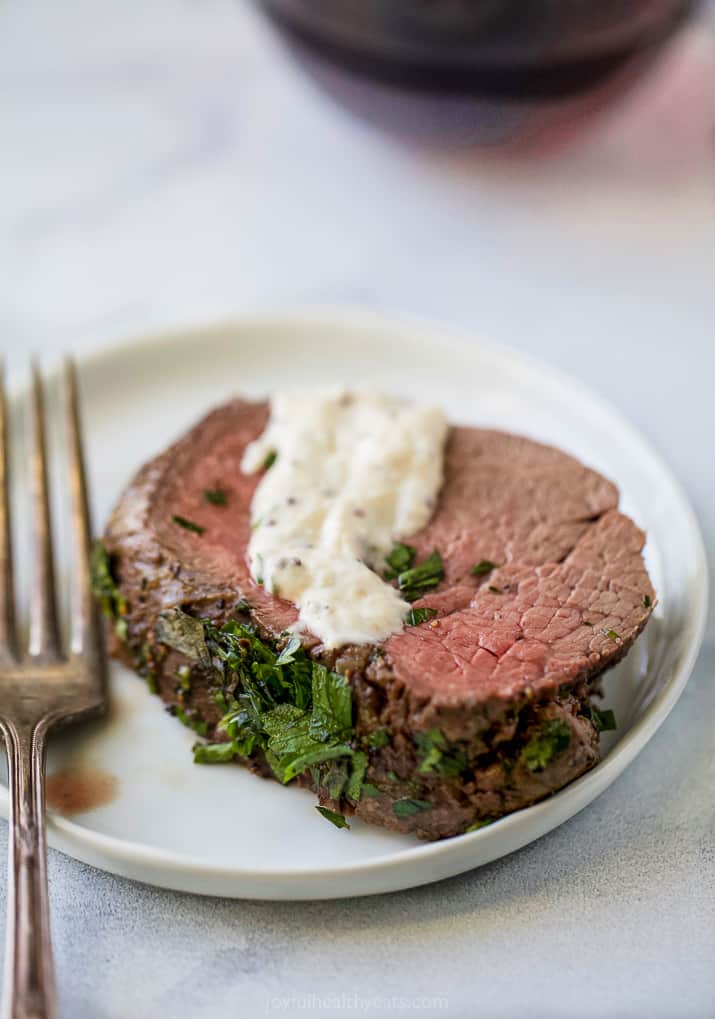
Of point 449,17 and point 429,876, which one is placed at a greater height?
point 449,17

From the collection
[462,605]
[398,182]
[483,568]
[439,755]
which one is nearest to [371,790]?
[439,755]

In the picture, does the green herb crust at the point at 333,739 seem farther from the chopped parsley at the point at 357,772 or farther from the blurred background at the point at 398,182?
the blurred background at the point at 398,182

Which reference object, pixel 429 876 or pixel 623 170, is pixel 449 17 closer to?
pixel 623 170

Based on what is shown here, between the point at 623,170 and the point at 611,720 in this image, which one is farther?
the point at 623,170

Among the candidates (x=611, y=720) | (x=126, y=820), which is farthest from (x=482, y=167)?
(x=126, y=820)

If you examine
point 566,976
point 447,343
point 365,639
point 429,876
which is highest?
point 447,343

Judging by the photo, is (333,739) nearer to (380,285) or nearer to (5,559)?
(5,559)
